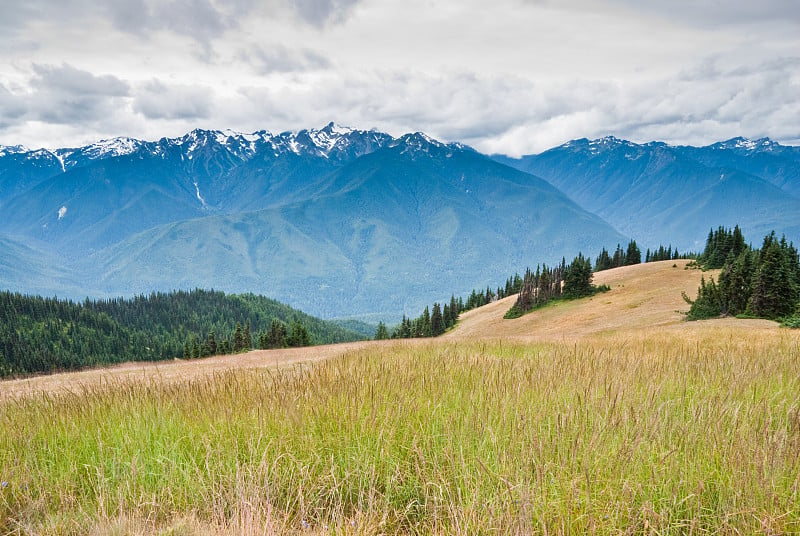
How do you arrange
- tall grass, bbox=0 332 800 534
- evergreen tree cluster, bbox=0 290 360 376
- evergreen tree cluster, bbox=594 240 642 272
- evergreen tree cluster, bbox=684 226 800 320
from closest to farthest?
tall grass, bbox=0 332 800 534 → evergreen tree cluster, bbox=684 226 800 320 → evergreen tree cluster, bbox=594 240 642 272 → evergreen tree cluster, bbox=0 290 360 376

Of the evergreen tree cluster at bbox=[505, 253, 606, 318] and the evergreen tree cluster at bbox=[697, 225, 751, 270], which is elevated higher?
Answer: the evergreen tree cluster at bbox=[697, 225, 751, 270]

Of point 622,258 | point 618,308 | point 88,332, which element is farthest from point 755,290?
point 88,332

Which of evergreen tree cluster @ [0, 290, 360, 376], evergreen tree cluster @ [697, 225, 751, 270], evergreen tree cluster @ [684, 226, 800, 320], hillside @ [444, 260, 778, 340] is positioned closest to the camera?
evergreen tree cluster @ [684, 226, 800, 320]

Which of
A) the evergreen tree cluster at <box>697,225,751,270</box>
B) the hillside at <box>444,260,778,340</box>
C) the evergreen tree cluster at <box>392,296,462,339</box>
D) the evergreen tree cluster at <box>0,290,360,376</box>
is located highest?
the evergreen tree cluster at <box>697,225,751,270</box>

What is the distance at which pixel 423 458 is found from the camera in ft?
9.64

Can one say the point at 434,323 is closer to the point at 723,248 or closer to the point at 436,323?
the point at 436,323

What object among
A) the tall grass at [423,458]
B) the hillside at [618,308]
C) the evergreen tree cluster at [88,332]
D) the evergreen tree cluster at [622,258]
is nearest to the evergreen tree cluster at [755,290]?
the hillside at [618,308]

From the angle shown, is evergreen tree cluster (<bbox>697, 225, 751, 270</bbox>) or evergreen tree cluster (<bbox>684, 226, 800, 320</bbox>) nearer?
evergreen tree cluster (<bbox>684, 226, 800, 320</bbox>)

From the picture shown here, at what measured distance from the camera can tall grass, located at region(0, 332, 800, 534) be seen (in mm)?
2566

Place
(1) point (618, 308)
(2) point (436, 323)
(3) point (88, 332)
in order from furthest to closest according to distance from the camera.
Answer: (3) point (88, 332) < (2) point (436, 323) < (1) point (618, 308)

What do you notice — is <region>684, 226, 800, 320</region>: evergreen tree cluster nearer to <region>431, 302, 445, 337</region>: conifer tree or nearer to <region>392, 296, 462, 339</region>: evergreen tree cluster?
<region>392, 296, 462, 339</region>: evergreen tree cluster

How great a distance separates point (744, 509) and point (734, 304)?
1567 inches

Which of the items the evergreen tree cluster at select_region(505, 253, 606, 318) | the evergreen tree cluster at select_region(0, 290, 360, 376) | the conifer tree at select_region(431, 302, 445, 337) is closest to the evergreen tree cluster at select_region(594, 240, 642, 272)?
the evergreen tree cluster at select_region(505, 253, 606, 318)

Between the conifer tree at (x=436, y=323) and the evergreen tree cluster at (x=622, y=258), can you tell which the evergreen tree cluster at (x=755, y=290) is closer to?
the conifer tree at (x=436, y=323)
